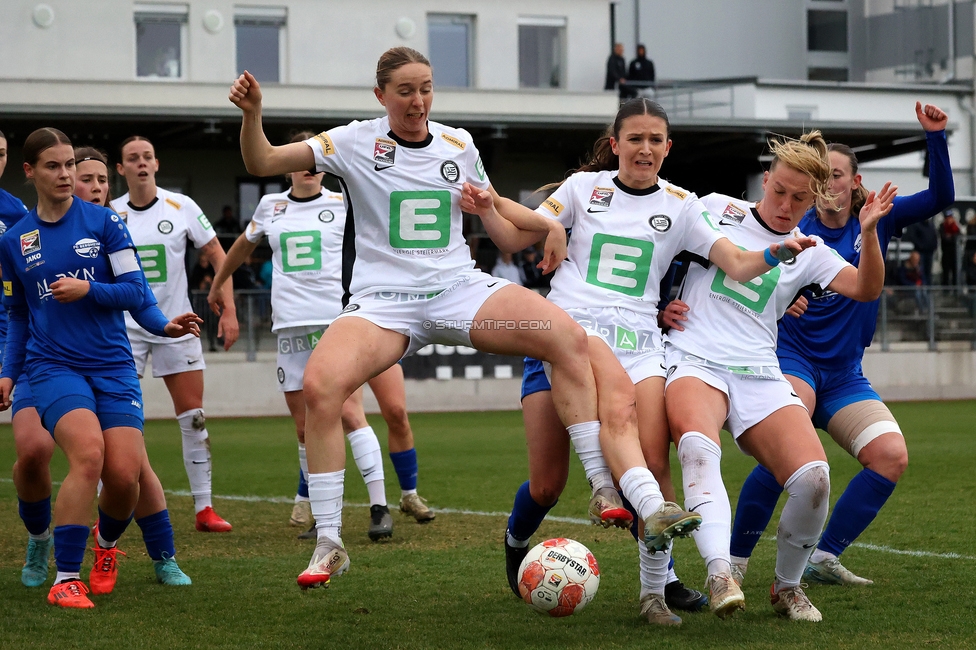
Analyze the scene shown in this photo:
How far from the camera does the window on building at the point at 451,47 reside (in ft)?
99.5

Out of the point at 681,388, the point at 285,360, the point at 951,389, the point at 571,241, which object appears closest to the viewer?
the point at 681,388

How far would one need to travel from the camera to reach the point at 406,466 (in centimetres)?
859

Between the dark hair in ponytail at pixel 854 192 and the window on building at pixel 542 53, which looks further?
the window on building at pixel 542 53

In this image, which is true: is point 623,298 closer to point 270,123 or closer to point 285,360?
point 285,360

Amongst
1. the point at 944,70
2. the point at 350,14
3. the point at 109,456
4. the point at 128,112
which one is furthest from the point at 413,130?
the point at 944,70

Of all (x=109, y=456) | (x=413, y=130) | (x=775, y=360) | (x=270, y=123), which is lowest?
(x=109, y=456)

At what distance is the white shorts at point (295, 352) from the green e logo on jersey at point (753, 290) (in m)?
3.70

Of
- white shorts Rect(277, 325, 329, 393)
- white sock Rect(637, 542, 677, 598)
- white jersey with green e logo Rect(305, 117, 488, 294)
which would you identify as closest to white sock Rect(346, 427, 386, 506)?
white shorts Rect(277, 325, 329, 393)

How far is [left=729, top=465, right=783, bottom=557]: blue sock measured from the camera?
232 inches

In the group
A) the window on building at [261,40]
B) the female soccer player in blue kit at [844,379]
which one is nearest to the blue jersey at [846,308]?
the female soccer player in blue kit at [844,379]

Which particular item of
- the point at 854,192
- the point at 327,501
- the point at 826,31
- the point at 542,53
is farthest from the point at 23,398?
the point at 826,31

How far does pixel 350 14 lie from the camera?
2934 centimetres

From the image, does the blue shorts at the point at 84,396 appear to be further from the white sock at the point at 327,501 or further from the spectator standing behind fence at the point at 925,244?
the spectator standing behind fence at the point at 925,244

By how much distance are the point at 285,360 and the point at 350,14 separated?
22249mm
